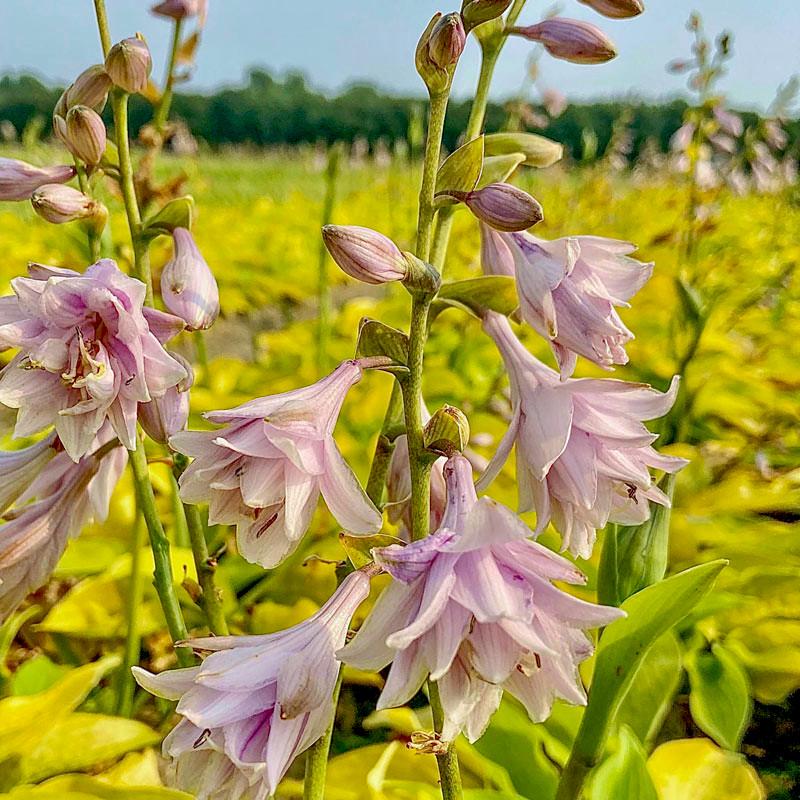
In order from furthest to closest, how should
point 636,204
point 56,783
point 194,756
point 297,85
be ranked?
point 297,85 → point 636,204 → point 56,783 → point 194,756

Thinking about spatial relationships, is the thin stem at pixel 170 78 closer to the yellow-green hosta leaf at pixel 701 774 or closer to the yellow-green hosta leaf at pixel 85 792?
the yellow-green hosta leaf at pixel 85 792

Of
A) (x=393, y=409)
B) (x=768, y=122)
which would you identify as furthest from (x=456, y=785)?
(x=768, y=122)

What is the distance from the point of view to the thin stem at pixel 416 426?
2.03ft

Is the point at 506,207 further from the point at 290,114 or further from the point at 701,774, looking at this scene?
the point at 290,114

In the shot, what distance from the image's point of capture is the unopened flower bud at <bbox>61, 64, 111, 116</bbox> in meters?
0.79

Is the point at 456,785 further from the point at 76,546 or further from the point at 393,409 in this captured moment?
the point at 76,546

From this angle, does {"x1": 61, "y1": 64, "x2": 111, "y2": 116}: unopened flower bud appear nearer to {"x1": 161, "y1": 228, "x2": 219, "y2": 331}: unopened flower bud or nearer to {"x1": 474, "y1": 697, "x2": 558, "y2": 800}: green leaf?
{"x1": 161, "y1": 228, "x2": 219, "y2": 331}: unopened flower bud

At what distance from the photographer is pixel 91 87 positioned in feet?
2.59

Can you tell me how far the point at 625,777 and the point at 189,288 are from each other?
672mm

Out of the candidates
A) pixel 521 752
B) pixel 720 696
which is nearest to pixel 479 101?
pixel 521 752

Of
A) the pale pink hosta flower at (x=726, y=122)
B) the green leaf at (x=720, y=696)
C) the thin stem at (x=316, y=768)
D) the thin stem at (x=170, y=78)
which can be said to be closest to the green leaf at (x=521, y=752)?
the green leaf at (x=720, y=696)

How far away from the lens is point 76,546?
146cm

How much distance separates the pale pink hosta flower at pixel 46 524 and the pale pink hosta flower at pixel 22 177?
25 cm

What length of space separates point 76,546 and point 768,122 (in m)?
2.64
